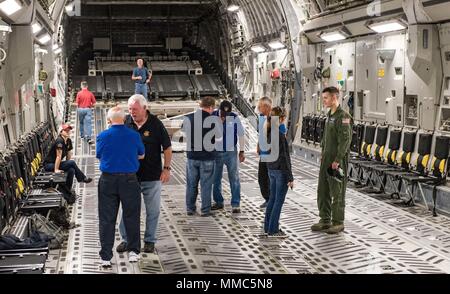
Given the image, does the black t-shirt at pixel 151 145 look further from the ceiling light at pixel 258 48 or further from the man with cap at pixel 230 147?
the ceiling light at pixel 258 48

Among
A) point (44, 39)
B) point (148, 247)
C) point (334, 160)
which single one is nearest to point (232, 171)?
point (334, 160)

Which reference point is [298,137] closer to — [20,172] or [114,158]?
[20,172]

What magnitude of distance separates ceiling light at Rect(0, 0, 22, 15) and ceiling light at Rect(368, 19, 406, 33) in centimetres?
565

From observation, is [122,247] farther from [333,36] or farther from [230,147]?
[333,36]

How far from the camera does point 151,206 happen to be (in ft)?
24.1

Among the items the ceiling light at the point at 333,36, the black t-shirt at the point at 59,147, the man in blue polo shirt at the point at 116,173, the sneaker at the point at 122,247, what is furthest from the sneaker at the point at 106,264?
the ceiling light at the point at 333,36

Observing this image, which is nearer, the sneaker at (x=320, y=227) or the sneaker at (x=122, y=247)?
the sneaker at (x=122, y=247)

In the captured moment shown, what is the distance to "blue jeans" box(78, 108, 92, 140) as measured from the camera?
17156 millimetres

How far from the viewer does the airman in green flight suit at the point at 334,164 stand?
8219mm

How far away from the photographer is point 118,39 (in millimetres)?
25172

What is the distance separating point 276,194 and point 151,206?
5.03 ft

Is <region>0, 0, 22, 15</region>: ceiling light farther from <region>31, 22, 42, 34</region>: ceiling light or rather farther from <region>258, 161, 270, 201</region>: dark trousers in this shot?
<region>258, 161, 270, 201</region>: dark trousers

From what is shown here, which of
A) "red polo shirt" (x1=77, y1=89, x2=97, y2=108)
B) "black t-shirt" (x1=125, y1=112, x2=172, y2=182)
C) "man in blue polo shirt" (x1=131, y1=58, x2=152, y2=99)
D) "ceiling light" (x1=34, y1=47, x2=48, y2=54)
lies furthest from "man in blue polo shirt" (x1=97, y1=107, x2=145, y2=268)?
"man in blue polo shirt" (x1=131, y1=58, x2=152, y2=99)

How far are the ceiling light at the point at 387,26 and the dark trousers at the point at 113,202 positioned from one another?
5813mm
